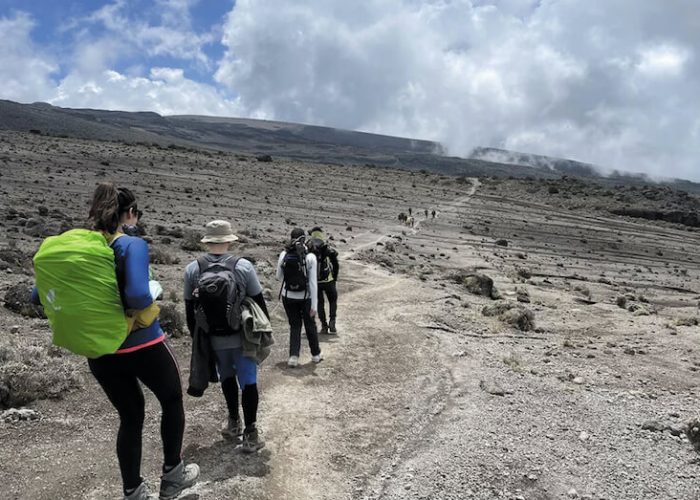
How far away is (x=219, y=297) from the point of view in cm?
399

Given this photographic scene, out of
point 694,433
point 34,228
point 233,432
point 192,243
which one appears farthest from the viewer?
point 192,243

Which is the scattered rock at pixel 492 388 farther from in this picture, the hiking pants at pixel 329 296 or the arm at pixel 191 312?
the arm at pixel 191 312

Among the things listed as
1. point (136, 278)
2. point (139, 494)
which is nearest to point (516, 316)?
point (139, 494)

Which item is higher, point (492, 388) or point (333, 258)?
point (333, 258)

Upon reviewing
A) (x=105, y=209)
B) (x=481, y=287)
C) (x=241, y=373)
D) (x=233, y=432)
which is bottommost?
(x=233, y=432)

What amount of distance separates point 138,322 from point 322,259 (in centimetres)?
530

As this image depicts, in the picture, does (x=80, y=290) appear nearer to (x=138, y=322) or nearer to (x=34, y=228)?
(x=138, y=322)

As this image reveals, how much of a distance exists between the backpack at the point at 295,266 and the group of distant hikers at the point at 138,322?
218cm

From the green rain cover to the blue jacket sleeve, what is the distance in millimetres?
74

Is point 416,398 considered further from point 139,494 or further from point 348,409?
point 139,494

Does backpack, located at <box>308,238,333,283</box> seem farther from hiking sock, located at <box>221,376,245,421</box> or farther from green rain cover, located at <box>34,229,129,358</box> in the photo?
green rain cover, located at <box>34,229,129,358</box>

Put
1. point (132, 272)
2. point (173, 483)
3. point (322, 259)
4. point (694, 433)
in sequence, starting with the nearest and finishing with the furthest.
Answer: point (132, 272) → point (173, 483) → point (694, 433) → point (322, 259)

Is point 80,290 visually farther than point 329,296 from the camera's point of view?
No

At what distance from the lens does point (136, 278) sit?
10.3 feet
